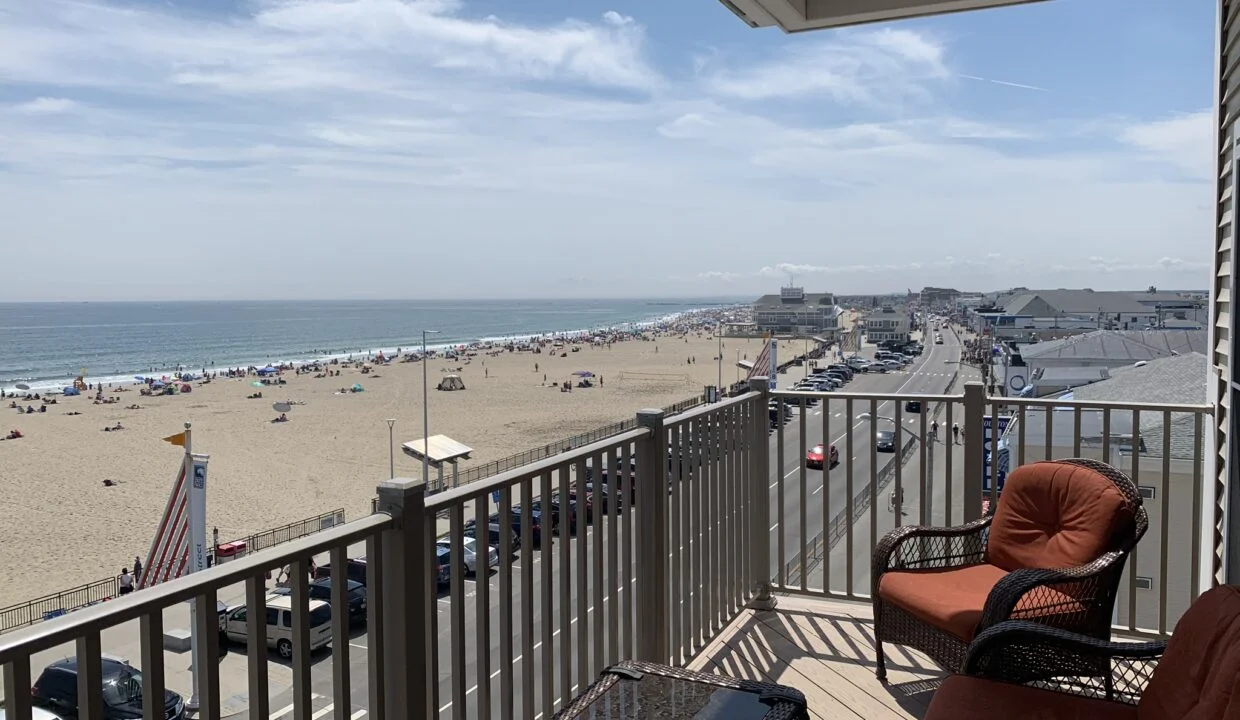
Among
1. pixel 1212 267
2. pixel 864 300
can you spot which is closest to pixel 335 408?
pixel 1212 267

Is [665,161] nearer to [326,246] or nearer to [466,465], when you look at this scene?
[466,465]

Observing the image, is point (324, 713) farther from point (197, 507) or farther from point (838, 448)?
point (838, 448)

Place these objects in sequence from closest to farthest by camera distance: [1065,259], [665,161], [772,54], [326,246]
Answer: [772,54] → [1065,259] → [665,161] → [326,246]

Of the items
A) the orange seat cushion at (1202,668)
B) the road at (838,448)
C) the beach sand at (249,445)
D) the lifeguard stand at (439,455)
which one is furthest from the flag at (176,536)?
the orange seat cushion at (1202,668)

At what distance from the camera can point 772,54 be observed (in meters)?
20.0

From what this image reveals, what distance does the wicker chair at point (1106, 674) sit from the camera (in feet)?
5.06

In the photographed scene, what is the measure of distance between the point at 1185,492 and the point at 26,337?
80.9m

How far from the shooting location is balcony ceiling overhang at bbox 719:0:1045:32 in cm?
325

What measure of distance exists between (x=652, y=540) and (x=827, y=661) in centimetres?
93

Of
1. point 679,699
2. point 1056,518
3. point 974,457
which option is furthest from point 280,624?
point 1056,518

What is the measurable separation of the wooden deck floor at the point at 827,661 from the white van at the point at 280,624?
145cm

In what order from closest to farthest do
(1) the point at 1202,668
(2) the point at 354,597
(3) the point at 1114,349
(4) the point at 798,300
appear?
1. (1) the point at 1202,668
2. (2) the point at 354,597
3. (3) the point at 1114,349
4. (4) the point at 798,300

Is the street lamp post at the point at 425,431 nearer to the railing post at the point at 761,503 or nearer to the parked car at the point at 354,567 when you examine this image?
the parked car at the point at 354,567

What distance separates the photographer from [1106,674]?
6.35 feet
